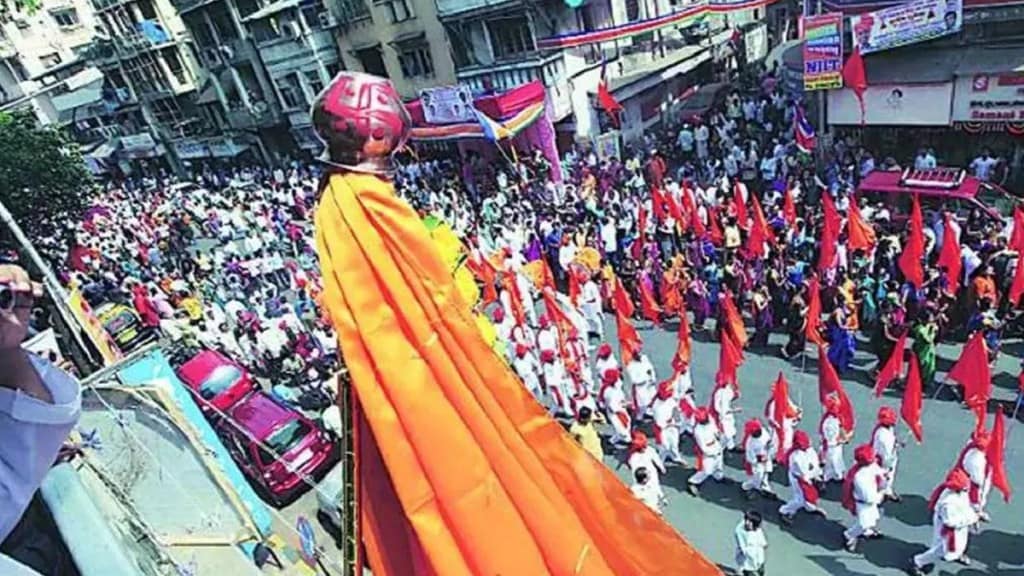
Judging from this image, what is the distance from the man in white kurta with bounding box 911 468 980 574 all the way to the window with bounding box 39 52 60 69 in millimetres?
52732

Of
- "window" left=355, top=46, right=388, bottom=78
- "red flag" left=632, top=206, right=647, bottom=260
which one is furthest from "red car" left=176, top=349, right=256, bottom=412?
"window" left=355, top=46, right=388, bottom=78

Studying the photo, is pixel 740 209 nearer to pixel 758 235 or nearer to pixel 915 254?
pixel 758 235

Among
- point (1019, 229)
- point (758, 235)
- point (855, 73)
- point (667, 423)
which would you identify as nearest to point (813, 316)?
point (758, 235)

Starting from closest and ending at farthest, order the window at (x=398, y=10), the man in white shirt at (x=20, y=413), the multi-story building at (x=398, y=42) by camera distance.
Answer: the man in white shirt at (x=20, y=413) < the multi-story building at (x=398, y=42) < the window at (x=398, y=10)

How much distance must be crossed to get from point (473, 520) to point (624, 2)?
23080 mm

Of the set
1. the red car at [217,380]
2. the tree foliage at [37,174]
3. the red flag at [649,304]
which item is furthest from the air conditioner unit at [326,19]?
the red flag at [649,304]

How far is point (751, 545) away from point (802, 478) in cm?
135

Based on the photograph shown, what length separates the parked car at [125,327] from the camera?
53.7ft

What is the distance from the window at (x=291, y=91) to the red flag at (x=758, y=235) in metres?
25.5

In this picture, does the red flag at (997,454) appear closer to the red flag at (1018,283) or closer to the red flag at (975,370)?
the red flag at (975,370)

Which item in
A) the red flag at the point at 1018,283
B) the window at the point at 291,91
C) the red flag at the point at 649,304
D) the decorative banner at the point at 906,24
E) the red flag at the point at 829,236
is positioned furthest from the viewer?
the window at the point at 291,91

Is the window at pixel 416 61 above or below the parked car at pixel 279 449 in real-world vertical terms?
above

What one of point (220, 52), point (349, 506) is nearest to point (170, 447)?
point (349, 506)

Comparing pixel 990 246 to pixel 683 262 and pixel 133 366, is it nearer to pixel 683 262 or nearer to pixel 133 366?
pixel 683 262
